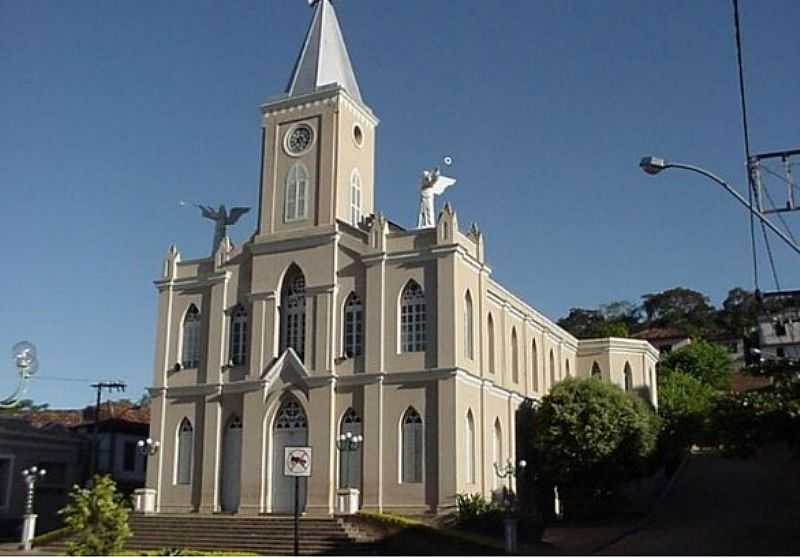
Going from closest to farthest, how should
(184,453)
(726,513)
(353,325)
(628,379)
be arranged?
(353,325) → (184,453) → (726,513) → (628,379)

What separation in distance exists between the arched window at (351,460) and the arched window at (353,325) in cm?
208

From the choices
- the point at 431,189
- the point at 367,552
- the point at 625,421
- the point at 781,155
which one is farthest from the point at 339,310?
the point at 781,155

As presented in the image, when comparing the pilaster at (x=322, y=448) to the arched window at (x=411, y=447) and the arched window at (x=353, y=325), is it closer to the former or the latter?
the arched window at (x=353, y=325)

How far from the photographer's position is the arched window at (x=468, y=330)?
103ft

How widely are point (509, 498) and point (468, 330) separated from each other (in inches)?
262

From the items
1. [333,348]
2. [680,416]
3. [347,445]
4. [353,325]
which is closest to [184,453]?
[333,348]

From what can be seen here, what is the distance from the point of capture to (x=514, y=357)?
38.5 m

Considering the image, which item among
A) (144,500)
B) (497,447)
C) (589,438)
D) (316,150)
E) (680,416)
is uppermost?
(316,150)

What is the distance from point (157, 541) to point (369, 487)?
714 cm

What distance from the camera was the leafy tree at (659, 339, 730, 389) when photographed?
6825 cm

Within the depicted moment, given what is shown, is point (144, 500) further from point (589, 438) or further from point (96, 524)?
point (96, 524)

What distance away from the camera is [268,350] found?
33.2 metres

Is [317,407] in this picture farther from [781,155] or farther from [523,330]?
[781,155]

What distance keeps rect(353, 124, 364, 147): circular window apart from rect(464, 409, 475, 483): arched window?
11.3 meters
